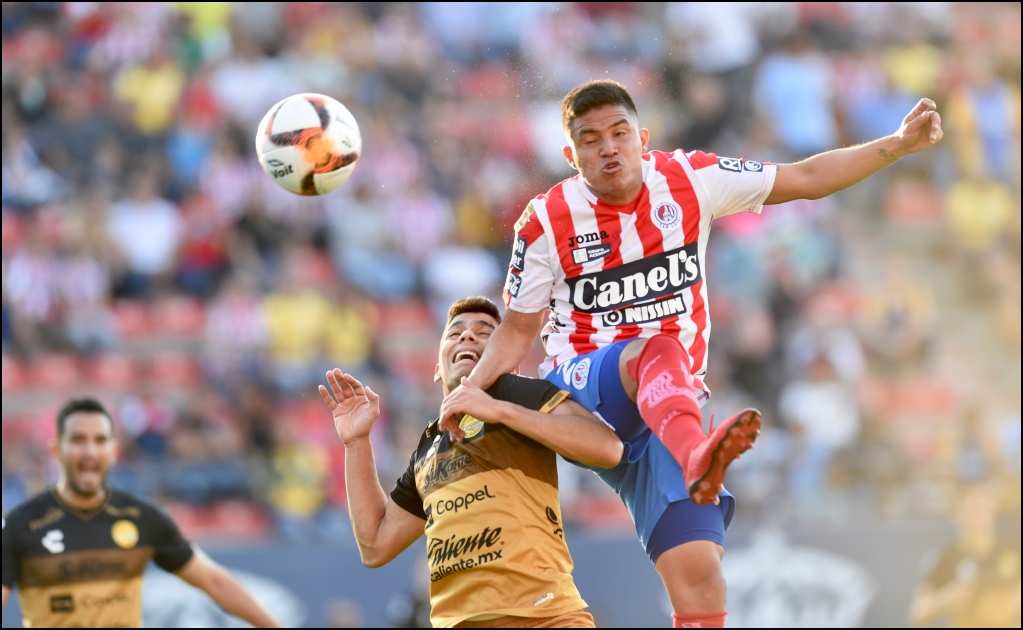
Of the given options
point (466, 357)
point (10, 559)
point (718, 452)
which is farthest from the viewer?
point (10, 559)

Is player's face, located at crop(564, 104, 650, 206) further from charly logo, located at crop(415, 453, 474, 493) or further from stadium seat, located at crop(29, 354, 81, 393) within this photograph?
stadium seat, located at crop(29, 354, 81, 393)

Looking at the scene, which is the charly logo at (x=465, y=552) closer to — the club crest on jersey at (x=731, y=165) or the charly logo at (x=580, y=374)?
the charly logo at (x=580, y=374)

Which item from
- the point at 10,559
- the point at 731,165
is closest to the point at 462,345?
the point at 731,165

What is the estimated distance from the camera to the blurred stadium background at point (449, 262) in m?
9.85

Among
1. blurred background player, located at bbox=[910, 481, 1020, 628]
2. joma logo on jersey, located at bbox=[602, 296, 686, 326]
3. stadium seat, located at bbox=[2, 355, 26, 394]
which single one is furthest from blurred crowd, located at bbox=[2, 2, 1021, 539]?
joma logo on jersey, located at bbox=[602, 296, 686, 326]

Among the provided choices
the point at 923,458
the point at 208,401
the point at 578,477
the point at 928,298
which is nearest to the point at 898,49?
the point at 928,298

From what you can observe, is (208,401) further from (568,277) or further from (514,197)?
(568,277)

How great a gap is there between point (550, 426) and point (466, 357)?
80 cm

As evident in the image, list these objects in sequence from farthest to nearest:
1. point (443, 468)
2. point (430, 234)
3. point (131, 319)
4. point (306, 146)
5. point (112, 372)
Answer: point (430, 234) → point (131, 319) → point (112, 372) → point (306, 146) → point (443, 468)

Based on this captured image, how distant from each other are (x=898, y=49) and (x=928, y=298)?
3.79m

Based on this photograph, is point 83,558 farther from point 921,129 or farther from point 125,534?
point 921,129

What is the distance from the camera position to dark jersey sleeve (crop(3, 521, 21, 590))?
711 cm

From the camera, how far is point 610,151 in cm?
518

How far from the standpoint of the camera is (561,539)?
5.07 m
